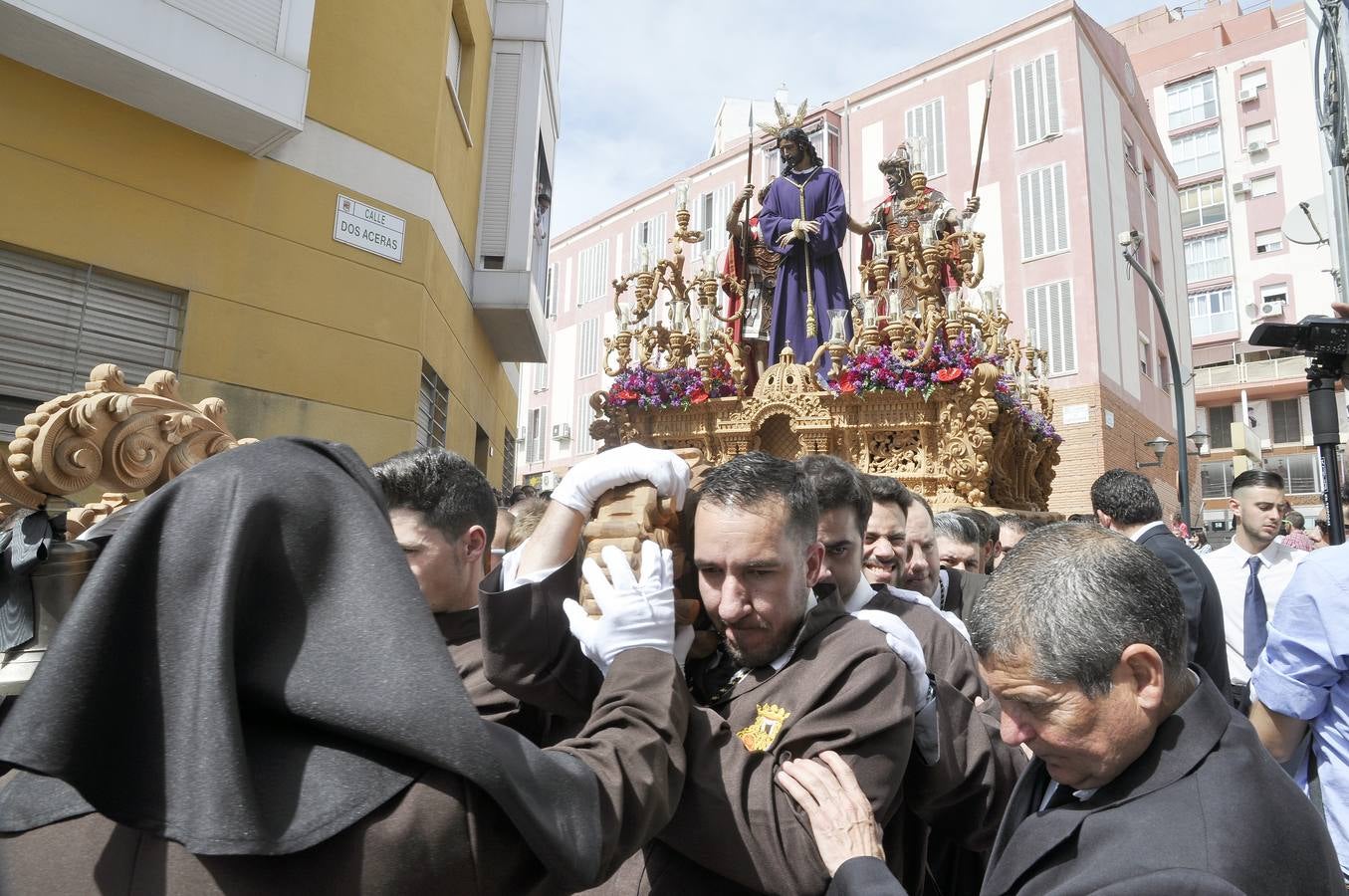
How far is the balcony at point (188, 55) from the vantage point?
219 inches

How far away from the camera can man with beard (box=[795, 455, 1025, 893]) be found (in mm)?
2082

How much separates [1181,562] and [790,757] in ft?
8.45

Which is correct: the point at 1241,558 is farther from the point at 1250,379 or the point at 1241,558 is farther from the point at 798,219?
the point at 1250,379

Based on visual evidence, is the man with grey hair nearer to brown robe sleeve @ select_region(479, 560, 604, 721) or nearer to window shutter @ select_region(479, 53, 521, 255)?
brown robe sleeve @ select_region(479, 560, 604, 721)

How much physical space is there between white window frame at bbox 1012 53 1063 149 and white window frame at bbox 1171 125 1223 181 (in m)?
16.8

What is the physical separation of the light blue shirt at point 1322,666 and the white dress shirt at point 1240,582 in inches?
81.3

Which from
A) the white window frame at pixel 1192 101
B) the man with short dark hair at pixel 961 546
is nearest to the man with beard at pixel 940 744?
the man with short dark hair at pixel 961 546

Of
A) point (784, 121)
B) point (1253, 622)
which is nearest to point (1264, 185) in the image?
point (784, 121)

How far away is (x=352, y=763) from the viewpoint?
3.56ft

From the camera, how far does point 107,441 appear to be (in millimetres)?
2604

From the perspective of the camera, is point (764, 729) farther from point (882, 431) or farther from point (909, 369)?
point (882, 431)

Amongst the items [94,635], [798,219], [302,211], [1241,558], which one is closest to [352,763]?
[94,635]

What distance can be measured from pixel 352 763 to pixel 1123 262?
2520 cm

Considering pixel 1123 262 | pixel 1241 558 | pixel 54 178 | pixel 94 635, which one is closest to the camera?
pixel 94 635
